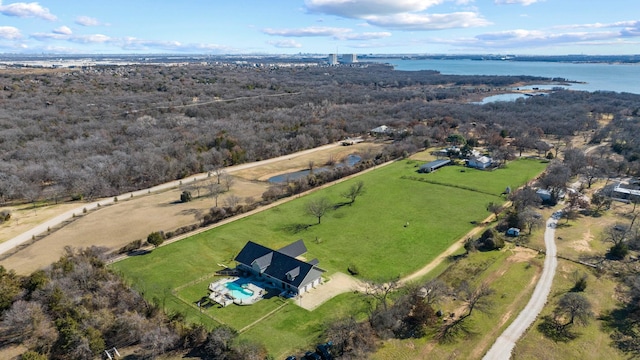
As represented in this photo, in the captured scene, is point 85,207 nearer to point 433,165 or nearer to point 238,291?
point 238,291

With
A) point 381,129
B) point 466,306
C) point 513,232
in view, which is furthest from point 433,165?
point 466,306

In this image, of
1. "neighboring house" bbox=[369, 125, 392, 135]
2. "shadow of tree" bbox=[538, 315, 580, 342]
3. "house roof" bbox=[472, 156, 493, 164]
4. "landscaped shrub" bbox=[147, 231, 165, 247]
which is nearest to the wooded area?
"neighboring house" bbox=[369, 125, 392, 135]

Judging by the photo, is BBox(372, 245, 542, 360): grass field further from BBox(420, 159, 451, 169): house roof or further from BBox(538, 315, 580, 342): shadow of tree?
BBox(420, 159, 451, 169): house roof

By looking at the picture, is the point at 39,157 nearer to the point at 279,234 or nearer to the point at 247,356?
the point at 279,234

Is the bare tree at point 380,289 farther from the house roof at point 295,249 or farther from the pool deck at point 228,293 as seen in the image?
the pool deck at point 228,293

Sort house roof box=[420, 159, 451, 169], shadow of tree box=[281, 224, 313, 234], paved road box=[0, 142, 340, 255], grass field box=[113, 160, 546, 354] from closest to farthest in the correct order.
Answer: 1. grass field box=[113, 160, 546, 354]
2. paved road box=[0, 142, 340, 255]
3. shadow of tree box=[281, 224, 313, 234]
4. house roof box=[420, 159, 451, 169]

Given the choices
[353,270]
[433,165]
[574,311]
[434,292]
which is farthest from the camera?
[433,165]
